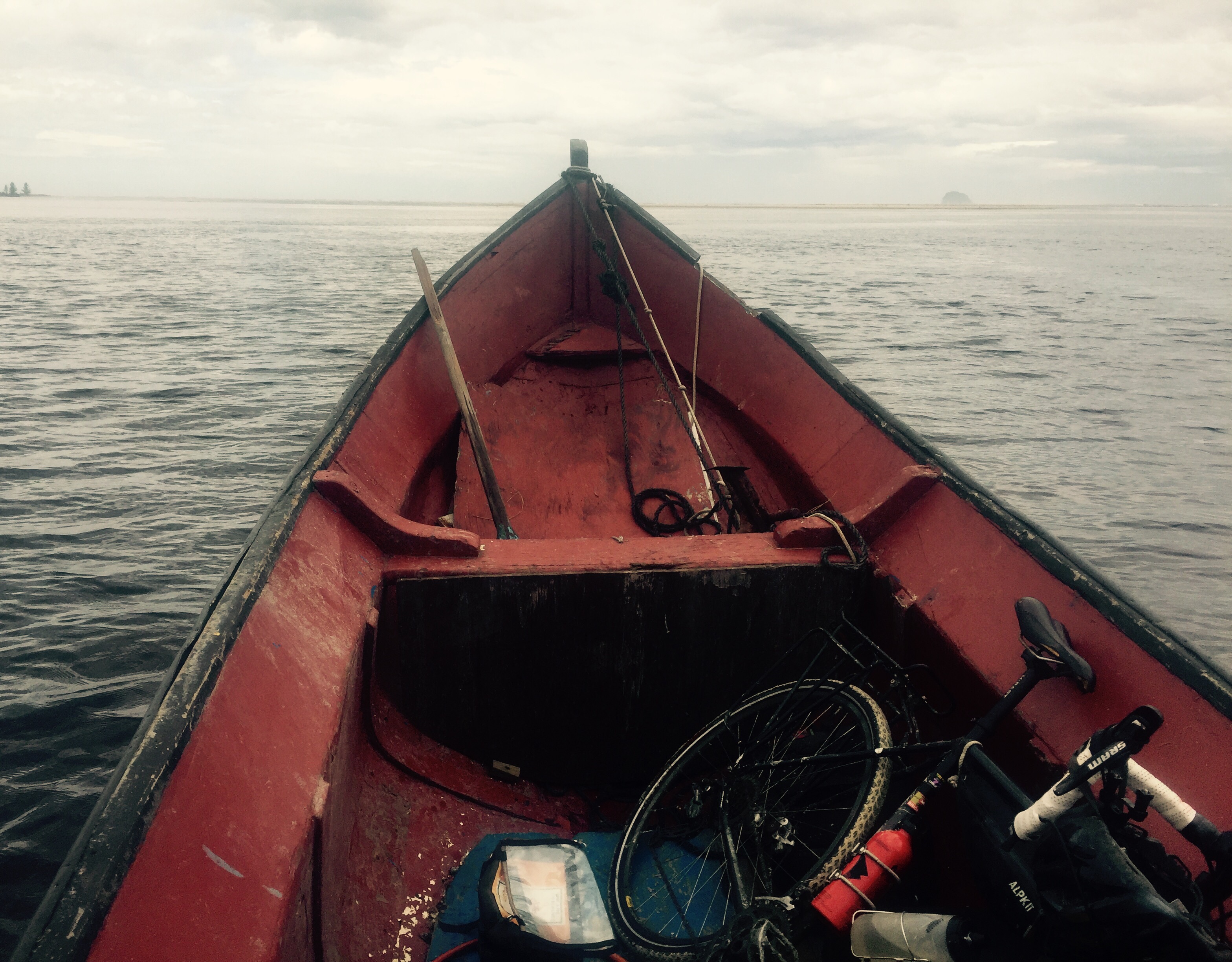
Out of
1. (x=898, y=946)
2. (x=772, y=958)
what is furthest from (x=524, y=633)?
(x=898, y=946)

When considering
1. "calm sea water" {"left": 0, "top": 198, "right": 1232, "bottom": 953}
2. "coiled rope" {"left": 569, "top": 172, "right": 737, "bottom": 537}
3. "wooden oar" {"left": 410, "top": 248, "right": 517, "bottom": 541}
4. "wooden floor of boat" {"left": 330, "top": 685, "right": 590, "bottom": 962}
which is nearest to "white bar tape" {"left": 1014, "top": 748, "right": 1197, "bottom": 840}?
"wooden floor of boat" {"left": 330, "top": 685, "right": 590, "bottom": 962}

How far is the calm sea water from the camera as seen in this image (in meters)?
4.92

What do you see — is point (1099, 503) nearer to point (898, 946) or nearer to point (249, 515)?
point (898, 946)

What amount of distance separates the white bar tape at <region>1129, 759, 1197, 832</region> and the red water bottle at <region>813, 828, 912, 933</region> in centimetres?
62

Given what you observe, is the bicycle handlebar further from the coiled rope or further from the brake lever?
the coiled rope

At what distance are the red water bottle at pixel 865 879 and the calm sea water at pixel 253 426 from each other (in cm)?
338

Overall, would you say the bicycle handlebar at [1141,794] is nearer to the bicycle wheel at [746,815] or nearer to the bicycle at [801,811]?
the bicycle at [801,811]

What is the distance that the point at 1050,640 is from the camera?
7.06ft

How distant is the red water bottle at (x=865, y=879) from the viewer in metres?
2.01

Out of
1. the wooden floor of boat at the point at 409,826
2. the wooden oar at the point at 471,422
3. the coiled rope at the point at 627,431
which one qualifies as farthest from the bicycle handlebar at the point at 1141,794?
the coiled rope at the point at 627,431

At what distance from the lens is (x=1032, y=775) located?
2334mm

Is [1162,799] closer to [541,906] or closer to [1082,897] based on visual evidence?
[1082,897]

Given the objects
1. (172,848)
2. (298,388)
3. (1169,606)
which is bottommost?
(1169,606)

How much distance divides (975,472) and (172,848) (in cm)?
898
